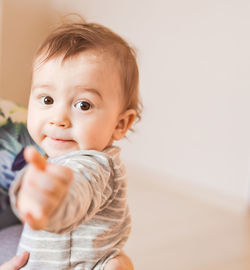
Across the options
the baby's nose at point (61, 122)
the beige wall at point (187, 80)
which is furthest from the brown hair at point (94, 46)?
the beige wall at point (187, 80)

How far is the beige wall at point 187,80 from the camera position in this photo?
7.42 ft

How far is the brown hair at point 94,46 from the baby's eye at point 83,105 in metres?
0.08

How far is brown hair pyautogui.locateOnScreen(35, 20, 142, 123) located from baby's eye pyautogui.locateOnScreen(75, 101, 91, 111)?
8 centimetres

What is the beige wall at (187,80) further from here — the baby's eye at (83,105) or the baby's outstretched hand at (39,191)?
the baby's outstretched hand at (39,191)

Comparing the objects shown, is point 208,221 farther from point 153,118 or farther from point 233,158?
point 153,118

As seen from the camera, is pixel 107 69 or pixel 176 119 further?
pixel 176 119

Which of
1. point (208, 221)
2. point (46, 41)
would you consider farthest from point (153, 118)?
point (46, 41)

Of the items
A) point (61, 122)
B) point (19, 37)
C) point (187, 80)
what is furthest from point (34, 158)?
point (19, 37)

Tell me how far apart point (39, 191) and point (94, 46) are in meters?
0.35

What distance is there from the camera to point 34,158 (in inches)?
16.5

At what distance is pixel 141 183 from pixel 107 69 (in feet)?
6.53

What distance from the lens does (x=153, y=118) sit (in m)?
2.68

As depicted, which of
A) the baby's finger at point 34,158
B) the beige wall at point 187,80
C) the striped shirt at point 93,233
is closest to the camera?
the baby's finger at point 34,158

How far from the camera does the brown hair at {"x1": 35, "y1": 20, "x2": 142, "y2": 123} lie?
2.33 ft
